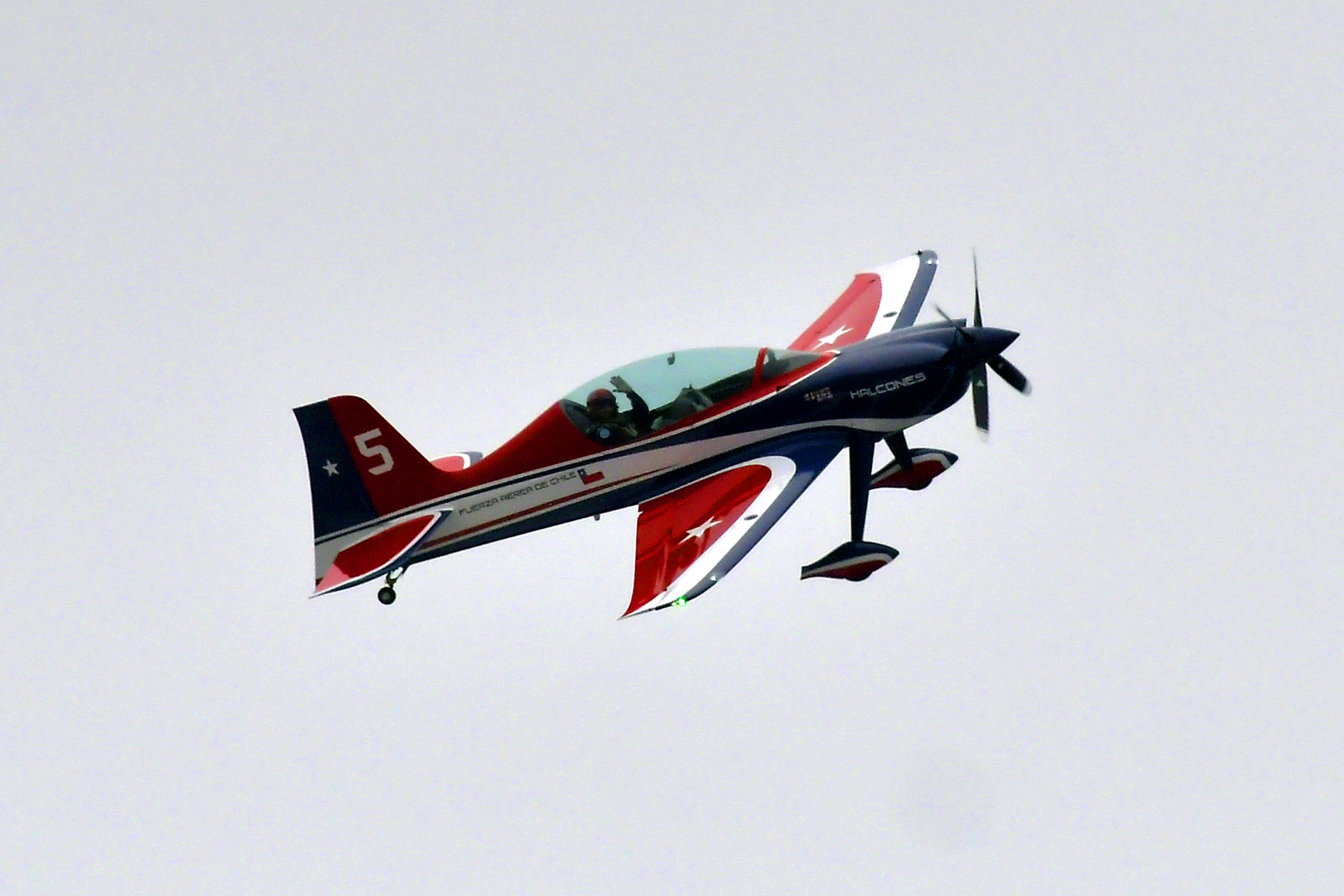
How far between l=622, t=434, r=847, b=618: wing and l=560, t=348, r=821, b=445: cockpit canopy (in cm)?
103

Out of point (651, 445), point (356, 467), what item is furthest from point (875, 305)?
point (356, 467)

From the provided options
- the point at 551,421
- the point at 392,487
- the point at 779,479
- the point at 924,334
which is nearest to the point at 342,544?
the point at 392,487

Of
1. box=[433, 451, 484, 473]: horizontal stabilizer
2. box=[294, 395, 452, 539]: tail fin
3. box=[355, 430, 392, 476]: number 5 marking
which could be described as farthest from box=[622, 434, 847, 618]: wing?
box=[355, 430, 392, 476]: number 5 marking

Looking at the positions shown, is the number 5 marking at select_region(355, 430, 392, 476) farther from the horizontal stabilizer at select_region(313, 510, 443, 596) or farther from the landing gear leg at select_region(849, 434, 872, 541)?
the landing gear leg at select_region(849, 434, 872, 541)

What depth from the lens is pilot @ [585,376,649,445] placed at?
35.6m

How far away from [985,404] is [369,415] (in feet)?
30.0

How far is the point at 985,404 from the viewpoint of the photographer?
35688mm

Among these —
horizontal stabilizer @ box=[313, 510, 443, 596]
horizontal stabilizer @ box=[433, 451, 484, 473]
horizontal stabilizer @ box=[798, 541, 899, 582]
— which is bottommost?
horizontal stabilizer @ box=[798, 541, 899, 582]

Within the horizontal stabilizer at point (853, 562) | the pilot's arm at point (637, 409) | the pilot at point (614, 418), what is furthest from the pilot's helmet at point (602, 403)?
the horizontal stabilizer at point (853, 562)

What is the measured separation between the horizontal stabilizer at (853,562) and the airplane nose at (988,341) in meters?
3.29

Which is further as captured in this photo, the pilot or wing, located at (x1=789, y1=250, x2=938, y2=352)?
wing, located at (x1=789, y1=250, x2=938, y2=352)

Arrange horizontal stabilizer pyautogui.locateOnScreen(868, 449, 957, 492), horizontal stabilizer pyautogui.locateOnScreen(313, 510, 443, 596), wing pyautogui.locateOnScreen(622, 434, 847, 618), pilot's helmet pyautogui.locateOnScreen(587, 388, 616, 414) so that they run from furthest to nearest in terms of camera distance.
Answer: horizontal stabilizer pyautogui.locateOnScreen(868, 449, 957, 492) < pilot's helmet pyautogui.locateOnScreen(587, 388, 616, 414) < horizontal stabilizer pyautogui.locateOnScreen(313, 510, 443, 596) < wing pyautogui.locateOnScreen(622, 434, 847, 618)

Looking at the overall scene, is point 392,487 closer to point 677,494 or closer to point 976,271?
point 677,494

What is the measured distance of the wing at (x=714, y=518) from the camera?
33.0 m
